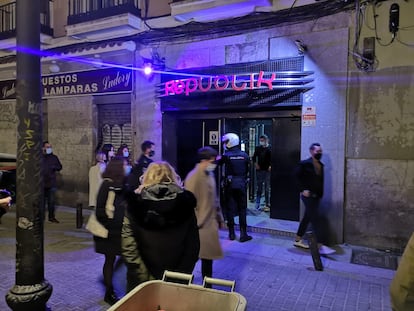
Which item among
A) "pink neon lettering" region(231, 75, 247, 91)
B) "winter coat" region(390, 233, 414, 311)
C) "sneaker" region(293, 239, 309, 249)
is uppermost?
"pink neon lettering" region(231, 75, 247, 91)

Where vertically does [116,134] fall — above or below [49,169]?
above

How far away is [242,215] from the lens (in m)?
7.08

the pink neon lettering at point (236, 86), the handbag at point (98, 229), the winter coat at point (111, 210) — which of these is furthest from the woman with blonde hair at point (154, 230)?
the pink neon lettering at point (236, 86)

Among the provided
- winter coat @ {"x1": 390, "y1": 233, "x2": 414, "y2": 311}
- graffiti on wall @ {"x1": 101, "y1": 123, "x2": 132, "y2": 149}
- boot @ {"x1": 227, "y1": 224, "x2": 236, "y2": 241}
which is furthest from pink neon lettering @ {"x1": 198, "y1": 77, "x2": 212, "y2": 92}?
winter coat @ {"x1": 390, "y1": 233, "x2": 414, "y2": 311}

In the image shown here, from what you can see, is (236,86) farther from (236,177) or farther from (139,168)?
(139,168)

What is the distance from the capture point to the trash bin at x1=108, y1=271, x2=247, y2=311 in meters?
2.16

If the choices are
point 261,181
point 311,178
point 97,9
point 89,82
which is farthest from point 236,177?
point 97,9

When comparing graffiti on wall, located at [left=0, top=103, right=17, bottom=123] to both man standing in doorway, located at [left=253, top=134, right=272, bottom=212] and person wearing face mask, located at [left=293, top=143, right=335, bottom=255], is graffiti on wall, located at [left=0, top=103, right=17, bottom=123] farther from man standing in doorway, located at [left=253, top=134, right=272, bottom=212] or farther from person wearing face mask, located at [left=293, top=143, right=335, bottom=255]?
person wearing face mask, located at [left=293, top=143, right=335, bottom=255]

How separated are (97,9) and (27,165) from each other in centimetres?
774

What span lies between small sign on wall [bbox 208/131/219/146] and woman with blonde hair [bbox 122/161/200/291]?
A: 582 centimetres

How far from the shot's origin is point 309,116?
724 cm

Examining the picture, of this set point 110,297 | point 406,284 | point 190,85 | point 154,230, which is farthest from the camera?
point 190,85

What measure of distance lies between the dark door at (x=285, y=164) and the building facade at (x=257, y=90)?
2 cm

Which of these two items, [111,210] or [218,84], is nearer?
[111,210]
